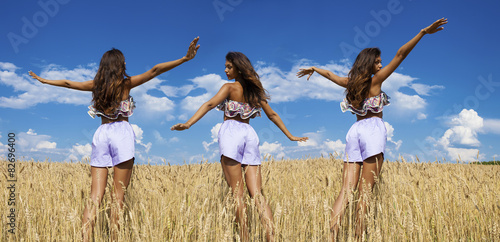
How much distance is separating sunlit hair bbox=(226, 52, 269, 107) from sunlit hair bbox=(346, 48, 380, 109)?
1175 mm

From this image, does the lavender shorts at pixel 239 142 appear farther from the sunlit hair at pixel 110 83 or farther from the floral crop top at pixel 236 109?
the sunlit hair at pixel 110 83

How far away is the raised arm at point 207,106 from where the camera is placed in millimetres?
3851

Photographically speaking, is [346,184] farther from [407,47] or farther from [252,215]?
[407,47]

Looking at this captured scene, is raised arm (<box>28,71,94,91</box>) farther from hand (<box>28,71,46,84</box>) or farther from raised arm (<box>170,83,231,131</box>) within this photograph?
raised arm (<box>170,83,231,131</box>)

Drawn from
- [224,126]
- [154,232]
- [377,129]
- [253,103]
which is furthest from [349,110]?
[154,232]

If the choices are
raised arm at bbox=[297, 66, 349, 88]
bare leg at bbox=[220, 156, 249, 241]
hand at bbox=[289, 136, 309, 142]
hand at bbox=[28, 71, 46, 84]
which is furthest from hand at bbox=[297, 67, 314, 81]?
hand at bbox=[28, 71, 46, 84]

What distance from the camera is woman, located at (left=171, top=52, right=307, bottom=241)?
13.1 ft

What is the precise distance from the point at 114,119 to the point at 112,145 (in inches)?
13.8

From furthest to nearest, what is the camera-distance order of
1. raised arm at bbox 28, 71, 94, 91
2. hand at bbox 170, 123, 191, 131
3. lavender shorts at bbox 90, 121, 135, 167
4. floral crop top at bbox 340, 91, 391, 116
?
raised arm at bbox 28, 71, 94, 91 → floral crop top at bbox 340, 91, 391, 116 → lavender shorts at bbox 90, 121, 135, 167 → hand at bbox 170, 123, 191, 131

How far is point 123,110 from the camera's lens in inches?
168

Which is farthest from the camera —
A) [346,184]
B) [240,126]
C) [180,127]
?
[346,184]

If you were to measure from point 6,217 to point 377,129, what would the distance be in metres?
4.82

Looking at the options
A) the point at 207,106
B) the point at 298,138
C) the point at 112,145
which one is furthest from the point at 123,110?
the point at 298,138

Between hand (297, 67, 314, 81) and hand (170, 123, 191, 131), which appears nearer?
hand (170, 123, 191, 131)
